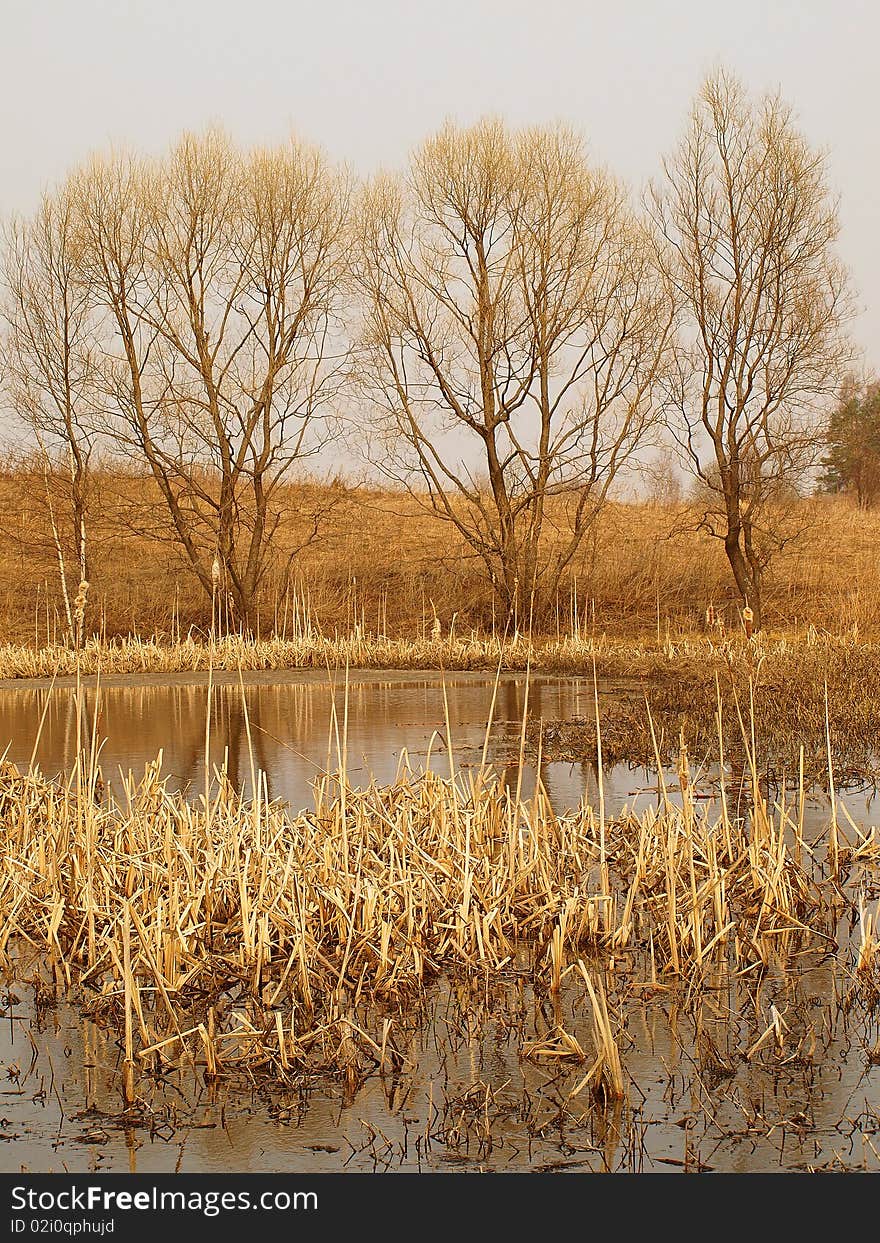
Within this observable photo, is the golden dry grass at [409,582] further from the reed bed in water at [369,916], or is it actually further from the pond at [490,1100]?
the pond at [490,1100]

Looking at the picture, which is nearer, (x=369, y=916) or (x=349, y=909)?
(x=369, y=916)

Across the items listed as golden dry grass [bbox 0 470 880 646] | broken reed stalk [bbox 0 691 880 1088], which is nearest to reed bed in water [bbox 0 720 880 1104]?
broken reed stalk [bbox 0 691 880 1088]

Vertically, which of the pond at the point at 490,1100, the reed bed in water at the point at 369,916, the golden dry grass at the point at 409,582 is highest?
the golden dry grass at the point at 409,582

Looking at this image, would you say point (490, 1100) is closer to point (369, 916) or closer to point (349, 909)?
point (369, 916)

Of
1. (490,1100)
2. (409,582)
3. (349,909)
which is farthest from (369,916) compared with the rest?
(409,582)

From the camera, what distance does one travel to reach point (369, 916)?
500 centimetres

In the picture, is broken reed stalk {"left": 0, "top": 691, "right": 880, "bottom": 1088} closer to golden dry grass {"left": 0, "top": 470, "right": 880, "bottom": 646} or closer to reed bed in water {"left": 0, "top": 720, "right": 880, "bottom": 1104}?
reed bed in water {"left": 0, "top": 720, "right": 880, "bottom": 1104}

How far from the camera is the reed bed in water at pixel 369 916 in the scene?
14.0 ft

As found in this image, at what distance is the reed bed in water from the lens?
4270mm

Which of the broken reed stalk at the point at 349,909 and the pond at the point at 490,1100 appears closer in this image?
the pond at the point at 490,1100

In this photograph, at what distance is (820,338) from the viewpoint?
21.5 metres

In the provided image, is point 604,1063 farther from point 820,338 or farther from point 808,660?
point 820,338

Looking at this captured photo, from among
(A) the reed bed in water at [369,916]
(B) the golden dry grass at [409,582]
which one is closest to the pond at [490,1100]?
(A) the reed bed in water at [369,916]

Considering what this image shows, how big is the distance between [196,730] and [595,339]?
41.9 feet
